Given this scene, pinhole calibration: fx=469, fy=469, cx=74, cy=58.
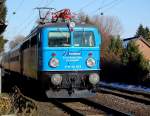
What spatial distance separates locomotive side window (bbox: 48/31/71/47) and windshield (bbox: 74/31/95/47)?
312 mm

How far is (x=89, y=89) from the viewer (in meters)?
17.6

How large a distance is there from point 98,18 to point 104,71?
48830 millimetres

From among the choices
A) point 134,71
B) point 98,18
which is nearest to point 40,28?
point 134,71

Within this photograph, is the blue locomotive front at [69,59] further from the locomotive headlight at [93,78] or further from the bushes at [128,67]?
the bushes at [128,67]

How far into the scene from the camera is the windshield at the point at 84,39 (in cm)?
1781

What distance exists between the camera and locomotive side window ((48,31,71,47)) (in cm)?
1764

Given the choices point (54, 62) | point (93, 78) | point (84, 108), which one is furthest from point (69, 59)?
point (84, 108)

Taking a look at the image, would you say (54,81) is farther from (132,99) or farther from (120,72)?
(120,72)

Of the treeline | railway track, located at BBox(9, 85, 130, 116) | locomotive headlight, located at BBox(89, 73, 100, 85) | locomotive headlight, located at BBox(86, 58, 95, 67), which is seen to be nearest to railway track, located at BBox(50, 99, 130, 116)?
railway track, located at BBox(9, 85, 130, 116)

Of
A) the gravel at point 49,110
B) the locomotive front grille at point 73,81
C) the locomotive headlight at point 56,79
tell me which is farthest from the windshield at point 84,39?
the gravel at point 49,110

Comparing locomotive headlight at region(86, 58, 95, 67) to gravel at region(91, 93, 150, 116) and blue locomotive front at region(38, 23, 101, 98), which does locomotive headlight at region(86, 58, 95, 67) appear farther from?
gravel at region(91, 93, 150, 116)

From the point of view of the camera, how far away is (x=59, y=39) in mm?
17750

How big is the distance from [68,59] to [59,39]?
859mm

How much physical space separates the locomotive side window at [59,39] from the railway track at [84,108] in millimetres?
2232
